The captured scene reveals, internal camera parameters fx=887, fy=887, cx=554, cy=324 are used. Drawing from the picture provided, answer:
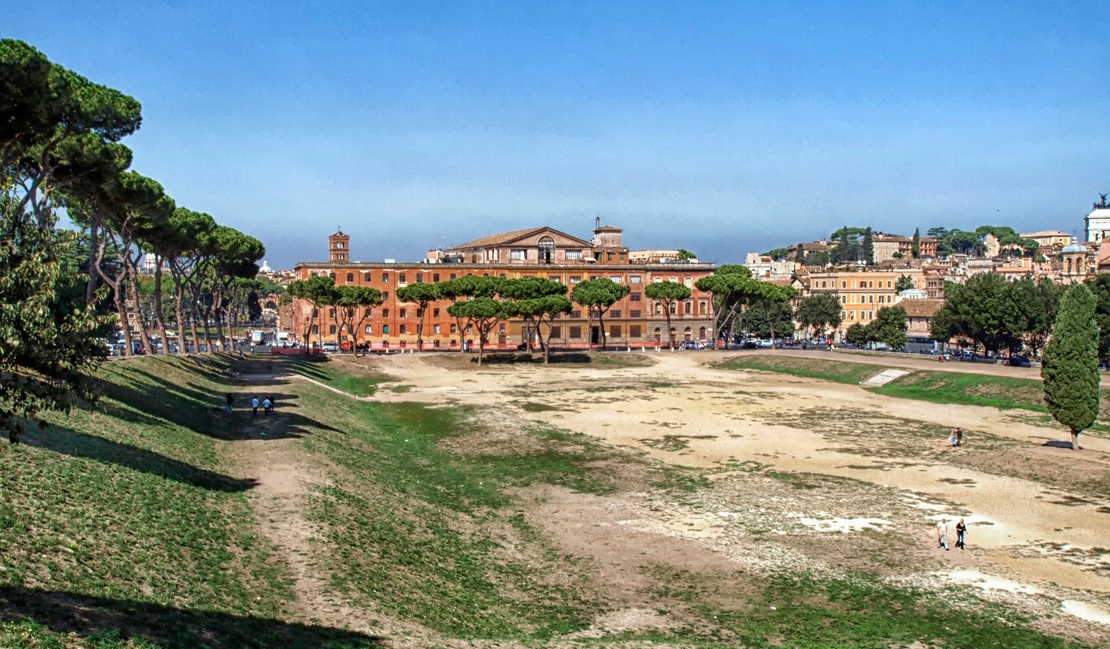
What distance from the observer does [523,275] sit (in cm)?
12138

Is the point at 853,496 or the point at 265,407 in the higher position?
the point at 265,407

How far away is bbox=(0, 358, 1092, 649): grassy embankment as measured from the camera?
1709 centimetres

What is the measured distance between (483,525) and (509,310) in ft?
217

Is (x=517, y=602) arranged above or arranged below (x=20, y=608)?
below

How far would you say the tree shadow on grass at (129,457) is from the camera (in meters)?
25.7

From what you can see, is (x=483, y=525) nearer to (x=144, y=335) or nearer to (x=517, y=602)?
(x=517, y=602)

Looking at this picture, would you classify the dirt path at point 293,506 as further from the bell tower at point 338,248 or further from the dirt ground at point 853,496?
the bell tower at point 338,248

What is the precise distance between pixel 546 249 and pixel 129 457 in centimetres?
9930

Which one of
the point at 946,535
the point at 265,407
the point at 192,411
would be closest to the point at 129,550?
the point at 946,535

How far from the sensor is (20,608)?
15148 mm

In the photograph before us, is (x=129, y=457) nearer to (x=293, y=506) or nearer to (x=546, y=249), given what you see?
(x=293, y=506)

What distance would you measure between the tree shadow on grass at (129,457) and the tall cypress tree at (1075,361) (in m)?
36.8

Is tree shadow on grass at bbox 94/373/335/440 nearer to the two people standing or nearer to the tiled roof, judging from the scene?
the two people standing

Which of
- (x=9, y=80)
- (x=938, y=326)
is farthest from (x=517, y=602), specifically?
(x=938, y=326)
